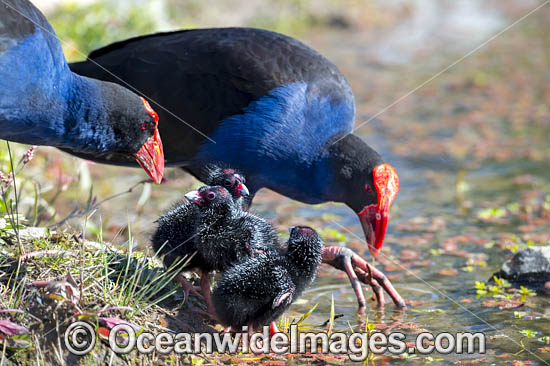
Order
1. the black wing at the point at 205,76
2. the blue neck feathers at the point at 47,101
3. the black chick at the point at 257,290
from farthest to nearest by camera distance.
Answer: the black wing at the point at 205,76 → the blue neck feathers at the point at 47,101 → the black chick at the point at 257,290

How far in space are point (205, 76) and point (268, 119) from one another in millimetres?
560

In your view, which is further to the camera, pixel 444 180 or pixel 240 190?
pixel 444 180

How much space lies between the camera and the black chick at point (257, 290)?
166 inches

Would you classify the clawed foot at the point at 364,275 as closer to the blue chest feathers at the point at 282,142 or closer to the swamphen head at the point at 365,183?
the swamphen head at the point at 365,183

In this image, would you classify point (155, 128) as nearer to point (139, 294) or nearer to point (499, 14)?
point (139, 294)

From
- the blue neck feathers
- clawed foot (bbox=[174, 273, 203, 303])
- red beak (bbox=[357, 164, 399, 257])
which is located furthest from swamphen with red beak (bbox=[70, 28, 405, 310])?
clawed foot (bbox=[174, 273, 203, 303])

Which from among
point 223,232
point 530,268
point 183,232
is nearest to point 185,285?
point 183,232

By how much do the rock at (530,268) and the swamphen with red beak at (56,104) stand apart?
94.1 inches

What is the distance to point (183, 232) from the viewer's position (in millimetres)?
4559

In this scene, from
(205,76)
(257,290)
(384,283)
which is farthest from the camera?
(205,76)

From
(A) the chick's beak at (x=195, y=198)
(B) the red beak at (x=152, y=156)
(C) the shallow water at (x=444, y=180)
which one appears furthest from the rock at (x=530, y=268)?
(B) the red beak at (x=152, y=156)

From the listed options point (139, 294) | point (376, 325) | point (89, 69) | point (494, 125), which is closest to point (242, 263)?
point (139, 294)

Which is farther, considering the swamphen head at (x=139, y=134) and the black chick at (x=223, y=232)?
the swamphen head at (x=139, y=134)

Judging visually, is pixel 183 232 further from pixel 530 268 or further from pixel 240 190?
pixel 530 268
